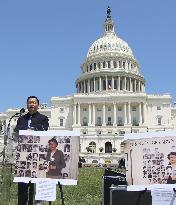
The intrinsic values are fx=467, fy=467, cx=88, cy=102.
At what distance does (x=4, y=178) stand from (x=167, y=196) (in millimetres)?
3357

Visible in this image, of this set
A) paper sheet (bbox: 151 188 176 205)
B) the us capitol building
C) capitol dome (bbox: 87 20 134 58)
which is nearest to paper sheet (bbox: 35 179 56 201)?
paper sheet (bbox: 151 188 176 205)

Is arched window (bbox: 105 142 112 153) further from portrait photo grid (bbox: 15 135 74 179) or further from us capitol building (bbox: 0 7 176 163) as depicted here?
portrait photo grid (bbox: 15 135 74 179)

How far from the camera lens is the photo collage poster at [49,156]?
28.4 feet

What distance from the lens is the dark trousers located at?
30.7ft

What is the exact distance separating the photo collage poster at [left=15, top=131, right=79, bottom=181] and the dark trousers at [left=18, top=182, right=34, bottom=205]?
70 centimetres

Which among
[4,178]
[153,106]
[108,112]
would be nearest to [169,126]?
[153,106]

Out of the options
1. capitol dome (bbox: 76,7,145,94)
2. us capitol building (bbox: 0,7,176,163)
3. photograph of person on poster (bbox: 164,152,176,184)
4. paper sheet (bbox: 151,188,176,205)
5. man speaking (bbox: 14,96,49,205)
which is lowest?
paper sheet (bbox: 151,188,176,205)

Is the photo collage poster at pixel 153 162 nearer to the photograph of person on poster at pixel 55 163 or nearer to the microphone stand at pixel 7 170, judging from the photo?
the photograph of person on poster at pixel 55 163

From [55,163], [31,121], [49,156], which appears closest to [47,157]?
[49,156]

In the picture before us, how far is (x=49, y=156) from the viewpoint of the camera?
8.75m

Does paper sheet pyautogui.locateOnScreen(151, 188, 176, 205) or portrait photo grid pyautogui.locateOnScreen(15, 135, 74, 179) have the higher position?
portrait photo grid pyautogui.locateOnScreen(15, 135, 74, 179)

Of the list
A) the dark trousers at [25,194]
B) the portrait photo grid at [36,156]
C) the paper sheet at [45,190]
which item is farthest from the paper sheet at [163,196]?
the dark trousers at [25,194]

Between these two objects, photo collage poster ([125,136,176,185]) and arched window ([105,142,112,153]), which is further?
arched window ([105,142,112,153])

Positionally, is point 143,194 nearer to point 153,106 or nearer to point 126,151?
point 126,151
